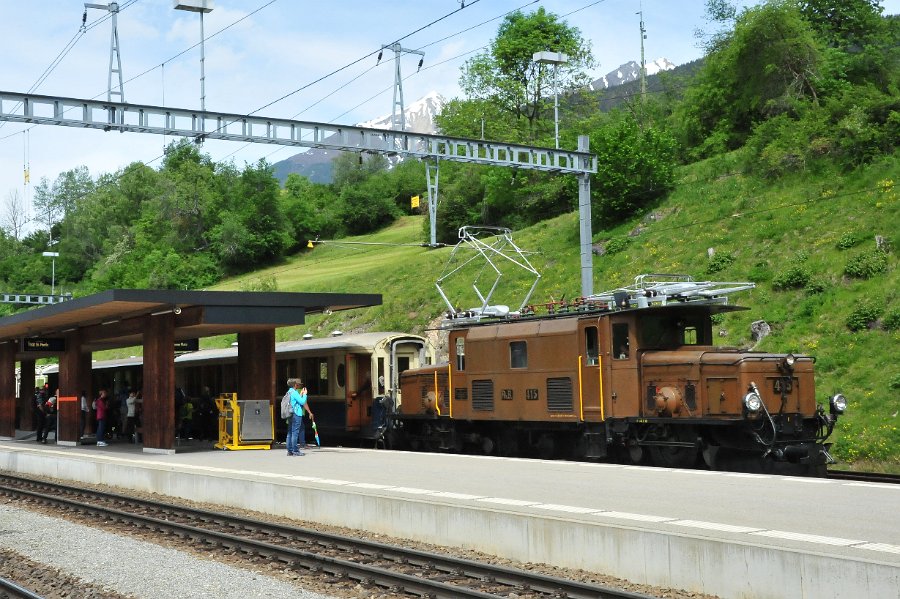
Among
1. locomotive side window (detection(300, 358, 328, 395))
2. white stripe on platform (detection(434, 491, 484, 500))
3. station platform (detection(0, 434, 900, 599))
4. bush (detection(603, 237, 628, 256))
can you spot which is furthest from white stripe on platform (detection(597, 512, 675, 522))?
bush (detection(603, 237, 628, 256))

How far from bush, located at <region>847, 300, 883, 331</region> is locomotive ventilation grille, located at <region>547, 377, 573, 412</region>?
1112 centimetres

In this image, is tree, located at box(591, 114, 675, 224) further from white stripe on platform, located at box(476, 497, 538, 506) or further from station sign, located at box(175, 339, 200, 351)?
white stripe on platform, located at box(476, 497, 538, 506)

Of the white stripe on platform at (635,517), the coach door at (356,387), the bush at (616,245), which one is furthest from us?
the bush at (616,245)

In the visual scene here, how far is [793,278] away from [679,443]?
14269 millimetres

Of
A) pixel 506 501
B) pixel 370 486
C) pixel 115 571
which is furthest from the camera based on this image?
pixel 370 486

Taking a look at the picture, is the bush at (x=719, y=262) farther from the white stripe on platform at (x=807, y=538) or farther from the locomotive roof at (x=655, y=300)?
the white stripe on platform at (x=807, y=538)

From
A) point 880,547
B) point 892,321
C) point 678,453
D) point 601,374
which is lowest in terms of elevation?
point 880,547

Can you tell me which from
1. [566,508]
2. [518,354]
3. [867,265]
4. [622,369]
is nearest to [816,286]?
[867,265]

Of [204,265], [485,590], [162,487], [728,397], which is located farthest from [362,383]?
[204,265]

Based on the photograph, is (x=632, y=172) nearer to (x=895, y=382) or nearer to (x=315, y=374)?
(x=315, y=374)

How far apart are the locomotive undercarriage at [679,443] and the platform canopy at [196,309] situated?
17.0ft

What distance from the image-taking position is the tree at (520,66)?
225 feet

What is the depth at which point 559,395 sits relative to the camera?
60.3 ft

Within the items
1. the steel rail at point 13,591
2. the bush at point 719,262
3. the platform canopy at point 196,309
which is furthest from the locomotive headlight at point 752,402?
the bush at point 719,262
